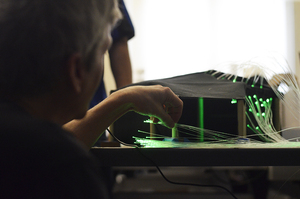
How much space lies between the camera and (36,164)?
340 mm

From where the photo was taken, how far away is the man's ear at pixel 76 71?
0.43m

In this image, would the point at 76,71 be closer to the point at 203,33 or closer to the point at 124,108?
the point at 124,108

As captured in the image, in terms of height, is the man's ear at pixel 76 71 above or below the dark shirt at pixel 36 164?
above

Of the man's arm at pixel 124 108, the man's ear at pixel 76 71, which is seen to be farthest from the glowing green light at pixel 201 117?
the man's ear at pixel 76 71

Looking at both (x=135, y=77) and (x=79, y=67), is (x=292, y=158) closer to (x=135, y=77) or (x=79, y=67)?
(x=79, y=67)

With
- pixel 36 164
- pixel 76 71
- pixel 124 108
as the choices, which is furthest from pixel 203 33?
pixel 36 164

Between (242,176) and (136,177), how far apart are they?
0.92 metres

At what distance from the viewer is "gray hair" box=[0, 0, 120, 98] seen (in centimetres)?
40

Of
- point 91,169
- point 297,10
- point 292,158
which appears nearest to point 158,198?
point 292,158

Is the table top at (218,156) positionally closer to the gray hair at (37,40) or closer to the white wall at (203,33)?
the gray hair at (37,40)

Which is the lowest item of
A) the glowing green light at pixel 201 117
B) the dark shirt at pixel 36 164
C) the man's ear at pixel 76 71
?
the glowing green light at pixel 201 117

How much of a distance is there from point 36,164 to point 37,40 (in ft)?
A: 0.64

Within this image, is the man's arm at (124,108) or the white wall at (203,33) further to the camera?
the white wall at (203,33)

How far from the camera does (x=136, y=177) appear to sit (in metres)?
2.32
